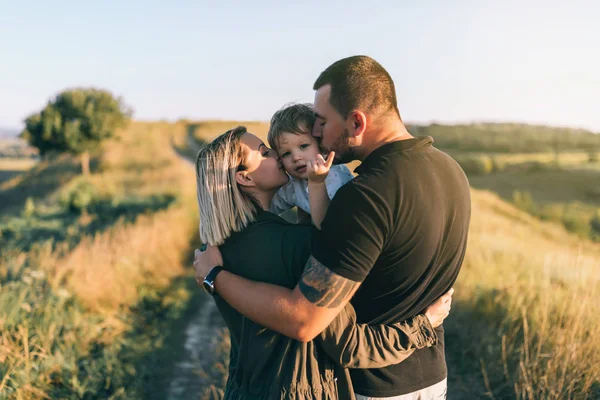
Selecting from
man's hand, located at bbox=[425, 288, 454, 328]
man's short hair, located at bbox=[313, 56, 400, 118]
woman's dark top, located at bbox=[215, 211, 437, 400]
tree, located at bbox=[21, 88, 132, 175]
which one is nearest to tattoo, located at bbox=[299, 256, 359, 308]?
woman's dark top, located at bbox=[215, 211, 437, 400]

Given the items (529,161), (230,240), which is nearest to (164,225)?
(230,240)

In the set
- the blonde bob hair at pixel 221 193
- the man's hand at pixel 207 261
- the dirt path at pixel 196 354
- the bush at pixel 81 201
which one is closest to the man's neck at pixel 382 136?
the blonde bob hair at pixel 221 193

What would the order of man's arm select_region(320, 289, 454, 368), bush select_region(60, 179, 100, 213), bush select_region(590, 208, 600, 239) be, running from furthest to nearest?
1. bush select_region(590, 208, 600, 239)
2. bush select_region(60, 179, 100, 213)
3. man's arm select_region(320, 289, 454, 368)

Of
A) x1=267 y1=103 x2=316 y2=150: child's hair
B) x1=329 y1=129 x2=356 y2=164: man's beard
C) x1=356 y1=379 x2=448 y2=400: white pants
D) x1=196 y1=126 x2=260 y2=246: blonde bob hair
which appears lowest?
x1=356 y1=379 x2=448 y2=400: white pants

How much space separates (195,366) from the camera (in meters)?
5.67

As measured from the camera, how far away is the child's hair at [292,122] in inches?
102

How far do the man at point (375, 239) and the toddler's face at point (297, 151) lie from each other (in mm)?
292

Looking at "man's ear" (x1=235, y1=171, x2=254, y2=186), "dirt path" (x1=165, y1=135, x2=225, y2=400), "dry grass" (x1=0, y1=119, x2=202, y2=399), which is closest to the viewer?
"man's ear" (x1=235, y1=171, x2=254, y2=186)

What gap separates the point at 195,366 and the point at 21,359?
191cm

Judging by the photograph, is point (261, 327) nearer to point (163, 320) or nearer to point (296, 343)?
point (296, 343)

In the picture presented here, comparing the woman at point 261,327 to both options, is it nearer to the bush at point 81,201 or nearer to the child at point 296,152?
the child at point 296,152

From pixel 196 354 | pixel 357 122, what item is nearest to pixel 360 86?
pixel 357 122

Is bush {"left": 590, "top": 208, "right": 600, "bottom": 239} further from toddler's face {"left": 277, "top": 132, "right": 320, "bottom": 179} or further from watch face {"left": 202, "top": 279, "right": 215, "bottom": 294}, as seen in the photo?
watch face {"left": 202, "top": 279, "right": 215, "bottom": 294}

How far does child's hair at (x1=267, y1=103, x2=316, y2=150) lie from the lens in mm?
2582
